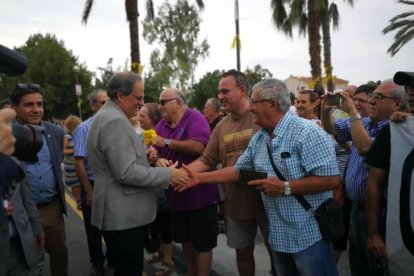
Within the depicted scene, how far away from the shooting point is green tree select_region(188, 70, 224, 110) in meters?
35.3

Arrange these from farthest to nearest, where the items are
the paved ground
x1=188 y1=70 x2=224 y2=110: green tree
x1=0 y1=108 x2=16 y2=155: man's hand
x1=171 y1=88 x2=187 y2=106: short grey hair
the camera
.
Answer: x1=188 y1=70 x2=224 y2=110: green tree, the paved ground, x1=171 y1=88 x2=187 y2=106: short grey hair, the camera, x1=0 y1=108 x2=16 y2=155: man's hand

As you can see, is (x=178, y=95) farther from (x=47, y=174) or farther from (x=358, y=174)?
(x=358, y=174)

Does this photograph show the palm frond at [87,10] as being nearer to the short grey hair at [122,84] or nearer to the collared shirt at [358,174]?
the short grey hair at [122,84]

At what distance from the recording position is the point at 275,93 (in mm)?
2496

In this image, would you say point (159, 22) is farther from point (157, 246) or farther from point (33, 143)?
point (33, 143)

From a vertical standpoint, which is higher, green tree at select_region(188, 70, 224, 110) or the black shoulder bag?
green tree at select_region(188, 70, 224, 110)

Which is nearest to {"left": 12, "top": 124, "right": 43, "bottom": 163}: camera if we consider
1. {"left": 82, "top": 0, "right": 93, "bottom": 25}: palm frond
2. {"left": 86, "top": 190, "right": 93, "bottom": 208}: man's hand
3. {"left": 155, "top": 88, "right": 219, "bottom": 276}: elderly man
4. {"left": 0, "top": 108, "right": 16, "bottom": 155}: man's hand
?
{"left": 0, "top": 108, "right": 16, "bottom": 155}: man's hand

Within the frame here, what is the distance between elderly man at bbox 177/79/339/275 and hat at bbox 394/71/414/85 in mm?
538

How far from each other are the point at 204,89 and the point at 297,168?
33.6 m

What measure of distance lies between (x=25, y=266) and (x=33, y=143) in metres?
1.35

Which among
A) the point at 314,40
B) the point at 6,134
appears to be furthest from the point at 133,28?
the point at 6,134

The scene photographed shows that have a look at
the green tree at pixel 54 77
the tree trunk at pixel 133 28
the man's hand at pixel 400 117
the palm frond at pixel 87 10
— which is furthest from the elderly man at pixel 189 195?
the green tree at pixel 54 77

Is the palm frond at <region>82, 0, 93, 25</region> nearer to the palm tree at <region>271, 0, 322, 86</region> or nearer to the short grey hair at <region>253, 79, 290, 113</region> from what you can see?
the palm tree at <region>271, 0, 322, 86</region>

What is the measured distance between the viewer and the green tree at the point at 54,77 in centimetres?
3619
